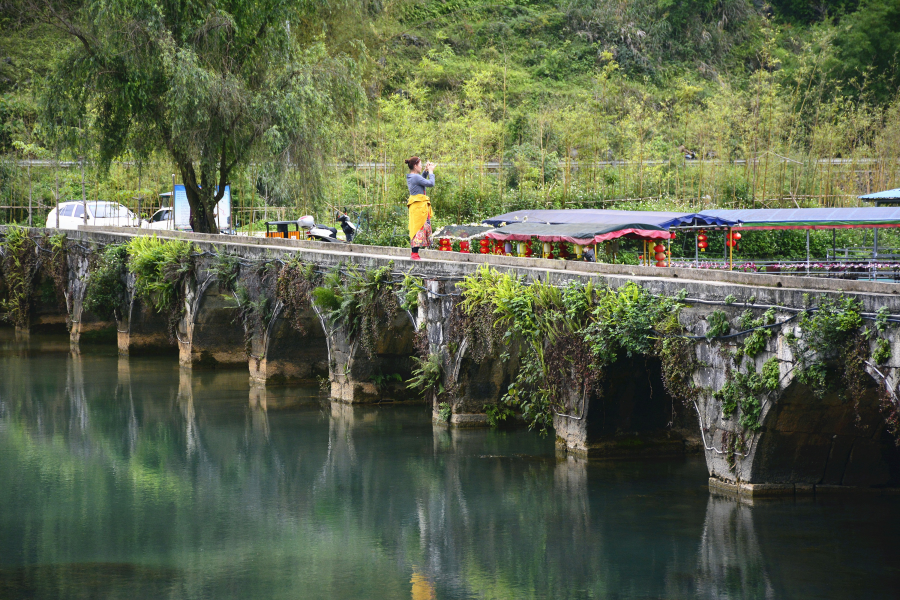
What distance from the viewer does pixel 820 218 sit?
64.6 ft

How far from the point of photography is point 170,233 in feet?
84.0

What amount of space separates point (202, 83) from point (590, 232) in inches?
367

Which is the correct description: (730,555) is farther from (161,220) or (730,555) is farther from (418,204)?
(161,220)

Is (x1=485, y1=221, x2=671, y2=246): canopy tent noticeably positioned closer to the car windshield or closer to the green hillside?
the green hillside

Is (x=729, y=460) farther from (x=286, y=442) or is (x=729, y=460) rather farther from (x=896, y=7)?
(x=896, y=7)

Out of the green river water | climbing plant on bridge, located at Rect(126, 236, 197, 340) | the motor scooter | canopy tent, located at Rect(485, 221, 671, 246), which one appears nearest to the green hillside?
the motor scooter

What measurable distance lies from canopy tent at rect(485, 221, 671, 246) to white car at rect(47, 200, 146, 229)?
1707 centimetres

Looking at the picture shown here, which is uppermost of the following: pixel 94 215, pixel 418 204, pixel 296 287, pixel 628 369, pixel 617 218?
pixel 94 215

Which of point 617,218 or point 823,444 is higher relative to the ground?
point 617,218

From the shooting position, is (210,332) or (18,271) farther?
(18,271)

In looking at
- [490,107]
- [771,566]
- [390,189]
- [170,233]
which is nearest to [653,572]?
[771,566]

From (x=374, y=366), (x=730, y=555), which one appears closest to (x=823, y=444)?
(x=730, y=555)

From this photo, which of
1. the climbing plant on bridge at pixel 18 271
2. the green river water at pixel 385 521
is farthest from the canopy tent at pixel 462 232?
the climbing plant on bridge at pixel 18 271

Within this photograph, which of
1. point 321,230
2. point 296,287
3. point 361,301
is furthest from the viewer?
point 321,230
